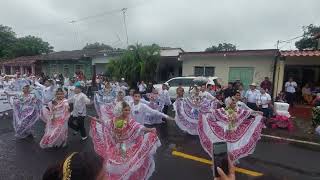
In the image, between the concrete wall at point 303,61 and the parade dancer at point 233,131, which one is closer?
the parade dancer at point 233,131

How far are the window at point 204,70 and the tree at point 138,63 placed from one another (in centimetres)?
287

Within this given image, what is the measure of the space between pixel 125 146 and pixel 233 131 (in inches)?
91.9

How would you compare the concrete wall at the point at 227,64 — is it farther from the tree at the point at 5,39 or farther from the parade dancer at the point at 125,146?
the tree at the point at 5,39

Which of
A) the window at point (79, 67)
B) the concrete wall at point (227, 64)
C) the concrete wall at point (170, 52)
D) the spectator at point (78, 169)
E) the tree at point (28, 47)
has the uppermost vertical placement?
the tree at point (28, 47)

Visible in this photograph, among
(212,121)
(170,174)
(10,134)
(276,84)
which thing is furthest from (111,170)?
(276,84)

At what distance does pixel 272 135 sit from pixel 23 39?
137ft

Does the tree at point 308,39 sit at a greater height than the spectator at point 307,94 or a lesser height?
greater

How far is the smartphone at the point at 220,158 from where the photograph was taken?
2.05 metres

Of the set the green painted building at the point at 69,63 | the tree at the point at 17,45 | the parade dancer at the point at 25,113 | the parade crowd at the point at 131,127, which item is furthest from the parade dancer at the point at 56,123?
the tree at the point at 17,45

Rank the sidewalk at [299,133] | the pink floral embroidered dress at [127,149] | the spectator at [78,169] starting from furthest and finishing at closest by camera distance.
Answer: the sidewalk at [299,133] → the pink floral embroidered dress at [127,149] → the spectator at [78,169]

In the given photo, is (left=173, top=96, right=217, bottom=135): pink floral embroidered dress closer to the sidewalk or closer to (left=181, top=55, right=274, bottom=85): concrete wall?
the sidewalk

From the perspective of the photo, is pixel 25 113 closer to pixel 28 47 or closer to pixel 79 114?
pixel 79 114

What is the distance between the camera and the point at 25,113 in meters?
9.01

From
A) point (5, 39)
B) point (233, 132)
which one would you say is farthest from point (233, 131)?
point (5, 39)
